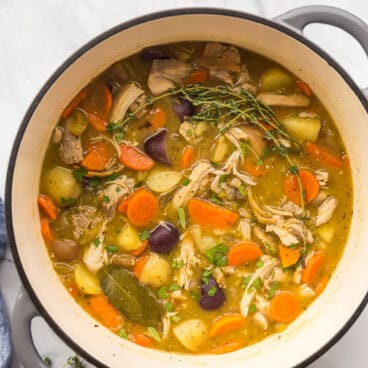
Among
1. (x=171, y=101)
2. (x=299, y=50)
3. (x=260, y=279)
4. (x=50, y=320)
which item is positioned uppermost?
(x=299, y=50)

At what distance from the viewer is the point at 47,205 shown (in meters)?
2.89

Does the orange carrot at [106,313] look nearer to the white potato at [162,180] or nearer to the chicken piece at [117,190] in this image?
the chicken piece at [117,190]

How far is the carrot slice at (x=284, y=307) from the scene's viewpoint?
3.01 meters

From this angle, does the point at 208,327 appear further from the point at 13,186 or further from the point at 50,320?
the point at 13,186

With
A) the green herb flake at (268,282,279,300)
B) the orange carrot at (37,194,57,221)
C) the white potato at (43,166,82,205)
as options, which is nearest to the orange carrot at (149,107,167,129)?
the white potato at (43,166,82,205)

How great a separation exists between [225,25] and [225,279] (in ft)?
2.94

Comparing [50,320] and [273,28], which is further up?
[273,28]

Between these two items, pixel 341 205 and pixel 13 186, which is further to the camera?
pixel 341 205

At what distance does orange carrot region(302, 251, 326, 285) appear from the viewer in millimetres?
Result: 3002

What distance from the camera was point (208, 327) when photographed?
2.99 metres

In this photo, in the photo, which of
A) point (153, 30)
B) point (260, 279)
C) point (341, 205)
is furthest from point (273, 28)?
point (260, 279)

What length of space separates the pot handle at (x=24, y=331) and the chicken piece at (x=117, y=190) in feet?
1.38

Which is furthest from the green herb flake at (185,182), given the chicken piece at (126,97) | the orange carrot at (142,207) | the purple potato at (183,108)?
the chicken piece at (126,97)

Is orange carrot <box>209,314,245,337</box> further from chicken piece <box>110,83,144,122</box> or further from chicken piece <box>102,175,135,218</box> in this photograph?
chicken piece <box>110,83,144,122</box>
